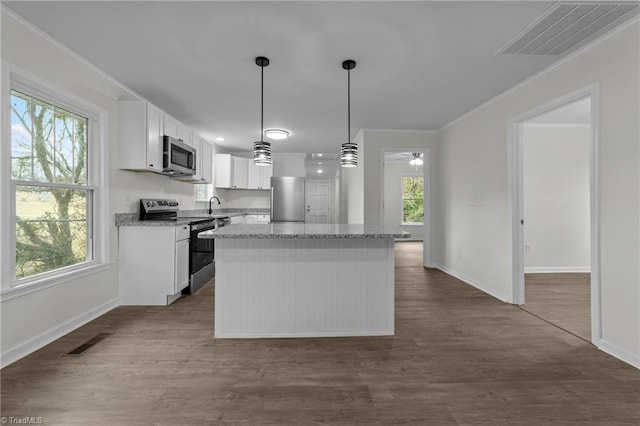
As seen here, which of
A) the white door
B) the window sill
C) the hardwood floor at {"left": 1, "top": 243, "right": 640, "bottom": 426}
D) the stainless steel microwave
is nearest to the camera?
the hardwood floor at {"left": 1, "top": 243, "right": 640, "bottom": 426}

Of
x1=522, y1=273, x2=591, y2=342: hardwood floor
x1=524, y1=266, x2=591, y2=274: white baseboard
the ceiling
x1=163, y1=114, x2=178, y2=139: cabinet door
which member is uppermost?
the ceiling

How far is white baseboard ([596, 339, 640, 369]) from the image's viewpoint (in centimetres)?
198

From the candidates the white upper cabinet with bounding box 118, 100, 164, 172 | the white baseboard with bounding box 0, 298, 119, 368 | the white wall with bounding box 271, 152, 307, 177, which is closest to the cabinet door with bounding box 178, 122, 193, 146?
the white upper cabinet with bounding box 118, 100, 164, 172

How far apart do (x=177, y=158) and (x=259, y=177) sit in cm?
288

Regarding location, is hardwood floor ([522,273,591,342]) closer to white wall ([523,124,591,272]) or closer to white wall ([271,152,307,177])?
white wall ([523,124,591,272])

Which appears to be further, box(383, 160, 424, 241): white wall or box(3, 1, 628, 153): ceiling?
box(383, 160, 424, 241): white wall

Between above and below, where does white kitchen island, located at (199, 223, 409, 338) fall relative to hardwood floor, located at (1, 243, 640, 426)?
above

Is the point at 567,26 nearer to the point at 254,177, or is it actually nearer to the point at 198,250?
the point at 198,250

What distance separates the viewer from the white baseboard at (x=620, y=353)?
1983 mm

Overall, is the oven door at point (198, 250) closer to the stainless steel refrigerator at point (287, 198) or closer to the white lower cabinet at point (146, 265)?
the white lower cabinet at point (146, 265)

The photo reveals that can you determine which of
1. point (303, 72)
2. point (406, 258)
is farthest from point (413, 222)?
point (303, 72)

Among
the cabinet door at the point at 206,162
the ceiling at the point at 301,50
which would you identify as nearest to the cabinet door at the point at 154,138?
the ceiling at the point at 301,50

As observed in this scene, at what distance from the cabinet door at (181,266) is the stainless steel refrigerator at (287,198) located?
3.39m

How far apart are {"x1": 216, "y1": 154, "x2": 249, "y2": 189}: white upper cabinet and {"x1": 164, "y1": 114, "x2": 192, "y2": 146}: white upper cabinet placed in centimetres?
159
